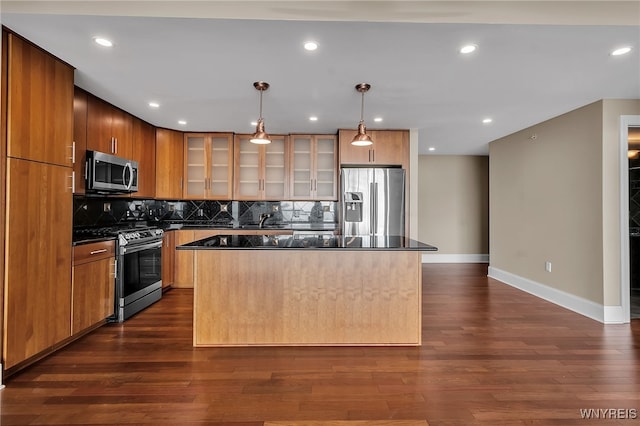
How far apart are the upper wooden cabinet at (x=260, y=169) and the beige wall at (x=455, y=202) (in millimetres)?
3544

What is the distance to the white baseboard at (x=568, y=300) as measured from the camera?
3592 millimetres

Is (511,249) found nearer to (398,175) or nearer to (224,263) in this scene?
(398,175)

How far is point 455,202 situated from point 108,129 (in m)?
6.58

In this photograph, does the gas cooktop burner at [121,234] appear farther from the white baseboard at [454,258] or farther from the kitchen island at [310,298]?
the white baseboard at [454,258]

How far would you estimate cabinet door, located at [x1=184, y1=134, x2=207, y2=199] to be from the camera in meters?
5.29

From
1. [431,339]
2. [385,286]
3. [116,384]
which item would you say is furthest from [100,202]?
[431,339]

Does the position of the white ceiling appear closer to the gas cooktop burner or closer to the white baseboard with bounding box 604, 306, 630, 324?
the gas cooktop burner

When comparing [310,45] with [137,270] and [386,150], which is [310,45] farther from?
[137,270]

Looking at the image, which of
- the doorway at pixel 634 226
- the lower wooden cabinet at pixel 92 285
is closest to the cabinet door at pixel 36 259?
the lower wooden cabinet at pixel 92 285

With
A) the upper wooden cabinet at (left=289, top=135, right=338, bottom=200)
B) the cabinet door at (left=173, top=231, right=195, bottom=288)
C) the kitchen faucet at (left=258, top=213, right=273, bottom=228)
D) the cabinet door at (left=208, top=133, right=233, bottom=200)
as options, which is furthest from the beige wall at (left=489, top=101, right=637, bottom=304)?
the cabinet door at (left=173, top=231, right=195, bottom=288)

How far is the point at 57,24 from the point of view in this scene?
2207 mm

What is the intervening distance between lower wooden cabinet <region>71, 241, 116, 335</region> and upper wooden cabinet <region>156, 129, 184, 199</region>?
1.71m

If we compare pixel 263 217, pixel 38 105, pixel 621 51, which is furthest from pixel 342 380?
pixel 263 217

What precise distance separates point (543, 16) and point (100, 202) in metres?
4.78
